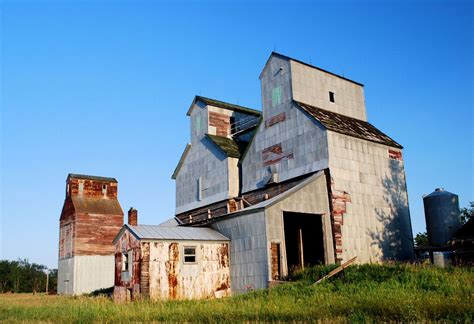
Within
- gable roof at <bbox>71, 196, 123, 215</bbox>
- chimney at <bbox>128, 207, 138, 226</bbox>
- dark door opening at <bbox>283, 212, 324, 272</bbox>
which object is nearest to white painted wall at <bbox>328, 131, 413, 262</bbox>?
dark door opening at <bbox>283, 212, 324, 272</bbox>

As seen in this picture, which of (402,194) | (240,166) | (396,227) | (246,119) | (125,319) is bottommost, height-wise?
(125,319)

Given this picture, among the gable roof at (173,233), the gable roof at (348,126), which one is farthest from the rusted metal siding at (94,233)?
the gable roof at (348,126)

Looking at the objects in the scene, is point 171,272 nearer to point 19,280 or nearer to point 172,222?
point 172,222

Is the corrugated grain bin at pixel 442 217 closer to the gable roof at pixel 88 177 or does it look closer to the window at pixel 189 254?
the window at pixel 189 254

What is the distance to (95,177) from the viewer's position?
4838 cm

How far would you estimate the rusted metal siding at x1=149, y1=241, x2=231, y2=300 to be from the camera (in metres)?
23.8

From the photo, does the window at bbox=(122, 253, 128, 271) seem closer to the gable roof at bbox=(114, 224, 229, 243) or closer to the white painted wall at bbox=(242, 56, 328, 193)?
the gable roof at bbox=(114, 224, 229, 243)

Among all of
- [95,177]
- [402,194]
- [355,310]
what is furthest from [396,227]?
[95,177]

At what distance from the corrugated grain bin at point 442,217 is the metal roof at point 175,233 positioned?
13.7 metres

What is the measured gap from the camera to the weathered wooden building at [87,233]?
43.8 m

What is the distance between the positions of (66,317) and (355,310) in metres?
9.67

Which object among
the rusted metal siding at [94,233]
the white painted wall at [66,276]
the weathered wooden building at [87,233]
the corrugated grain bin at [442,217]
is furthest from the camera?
the rusted metal siding at [94,233]

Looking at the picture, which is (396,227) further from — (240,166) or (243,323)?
(243,323)

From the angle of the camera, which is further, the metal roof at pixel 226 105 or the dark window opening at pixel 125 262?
the metal roof at pixel 226 105
